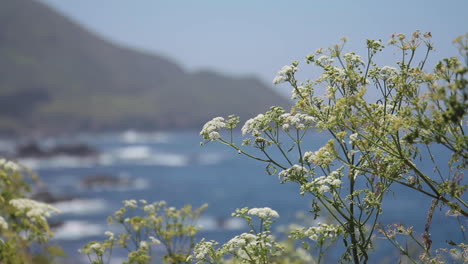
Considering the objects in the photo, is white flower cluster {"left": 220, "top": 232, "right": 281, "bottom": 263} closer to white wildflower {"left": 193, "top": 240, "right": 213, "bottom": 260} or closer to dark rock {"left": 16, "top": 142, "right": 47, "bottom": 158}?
white wildflower {"left": 193, "top": 240, "right": 213, "bottom": 260}

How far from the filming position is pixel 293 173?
13.5 feet

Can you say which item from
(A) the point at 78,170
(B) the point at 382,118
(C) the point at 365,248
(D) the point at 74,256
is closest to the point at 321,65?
(B) the point at 382,118

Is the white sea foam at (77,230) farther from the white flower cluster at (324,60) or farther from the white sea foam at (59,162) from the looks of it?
the white sea foam at (59,162)

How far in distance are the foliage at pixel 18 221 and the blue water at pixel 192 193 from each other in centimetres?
1099

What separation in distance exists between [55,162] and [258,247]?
11677cm

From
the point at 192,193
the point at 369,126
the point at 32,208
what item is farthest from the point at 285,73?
the point at 192,193

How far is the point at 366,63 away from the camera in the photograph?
442cm

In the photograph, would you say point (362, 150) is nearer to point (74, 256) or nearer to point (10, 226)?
point (10, 226)

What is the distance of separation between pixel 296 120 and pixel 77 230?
4631 centimetres

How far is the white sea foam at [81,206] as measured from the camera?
2228 inches

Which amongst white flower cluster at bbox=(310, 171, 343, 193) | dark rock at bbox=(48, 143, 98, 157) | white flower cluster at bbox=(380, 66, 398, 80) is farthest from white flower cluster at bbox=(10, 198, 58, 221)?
dark rock at bbox=(48, 143, 98, 157)

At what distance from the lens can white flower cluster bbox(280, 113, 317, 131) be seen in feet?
13.6

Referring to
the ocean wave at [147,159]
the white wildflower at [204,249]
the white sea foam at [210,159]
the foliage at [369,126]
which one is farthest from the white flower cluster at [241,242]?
the white sea foam at [210,159]

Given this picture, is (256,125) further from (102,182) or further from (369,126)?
(102,182)
